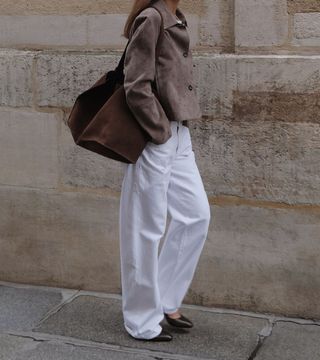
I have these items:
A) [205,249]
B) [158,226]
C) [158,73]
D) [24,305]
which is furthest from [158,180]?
[24,305]

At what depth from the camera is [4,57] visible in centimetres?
481

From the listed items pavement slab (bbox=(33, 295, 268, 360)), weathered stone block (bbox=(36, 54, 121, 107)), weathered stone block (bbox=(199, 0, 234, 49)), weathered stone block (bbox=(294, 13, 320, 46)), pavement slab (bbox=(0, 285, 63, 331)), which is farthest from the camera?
weathered stone block (bbox=(36, 54, 121, 107))

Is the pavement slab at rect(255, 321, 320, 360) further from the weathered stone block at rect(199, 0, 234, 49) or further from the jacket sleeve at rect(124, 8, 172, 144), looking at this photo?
the weathered stone block at rect(199, 0, 234, 49)

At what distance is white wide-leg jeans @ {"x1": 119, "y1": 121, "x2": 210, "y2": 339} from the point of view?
3.71 metres

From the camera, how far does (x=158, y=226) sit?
376 cm

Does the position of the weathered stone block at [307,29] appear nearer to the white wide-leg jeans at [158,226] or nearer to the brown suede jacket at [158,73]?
the brown suede jacket at [158,73]

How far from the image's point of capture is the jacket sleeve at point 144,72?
3.53 m

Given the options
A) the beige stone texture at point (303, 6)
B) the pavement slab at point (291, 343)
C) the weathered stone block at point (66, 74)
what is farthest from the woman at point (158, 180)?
the weathered stone block at point (66, 74)

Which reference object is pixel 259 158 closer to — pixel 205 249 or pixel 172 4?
pixel 205 249

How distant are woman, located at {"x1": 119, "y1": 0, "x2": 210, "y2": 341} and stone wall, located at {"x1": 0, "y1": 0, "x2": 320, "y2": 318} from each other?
0.54 meters

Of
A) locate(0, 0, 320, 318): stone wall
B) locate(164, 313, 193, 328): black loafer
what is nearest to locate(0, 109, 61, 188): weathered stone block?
locate(0, 0, 320, 318): stone wall

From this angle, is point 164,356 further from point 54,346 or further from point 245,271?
point 245,271

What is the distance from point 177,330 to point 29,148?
5.05 ft

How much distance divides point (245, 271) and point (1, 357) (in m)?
1.43
